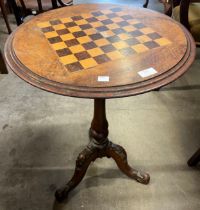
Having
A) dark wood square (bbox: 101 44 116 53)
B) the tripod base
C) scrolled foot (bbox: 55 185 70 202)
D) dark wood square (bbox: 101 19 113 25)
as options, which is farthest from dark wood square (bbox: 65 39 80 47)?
scrolled foot (bbox: 55 185 70 202)

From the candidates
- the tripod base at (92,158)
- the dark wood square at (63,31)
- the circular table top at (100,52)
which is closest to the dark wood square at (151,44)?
the circular table top at (100,52)

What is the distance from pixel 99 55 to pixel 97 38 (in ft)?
0.47

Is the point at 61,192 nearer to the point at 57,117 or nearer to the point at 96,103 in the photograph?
the point at 96,103

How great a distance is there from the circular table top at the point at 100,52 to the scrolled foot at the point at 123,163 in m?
0.50

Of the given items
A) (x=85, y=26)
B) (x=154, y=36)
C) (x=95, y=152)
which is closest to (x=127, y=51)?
(x=154, y=36)

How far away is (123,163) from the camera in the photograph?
49.2 inches

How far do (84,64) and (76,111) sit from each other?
0.92 meters

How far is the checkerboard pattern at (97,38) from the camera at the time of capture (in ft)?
2.93

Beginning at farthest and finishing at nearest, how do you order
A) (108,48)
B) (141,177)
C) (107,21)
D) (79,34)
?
(141,177) < (107,21) < (79,34) < (108,48)

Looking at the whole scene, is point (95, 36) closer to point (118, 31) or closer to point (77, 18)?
point (118, 31)

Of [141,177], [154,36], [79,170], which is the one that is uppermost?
[154,36]

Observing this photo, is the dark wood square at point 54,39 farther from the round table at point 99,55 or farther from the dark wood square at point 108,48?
the dark wood square at point 108,48

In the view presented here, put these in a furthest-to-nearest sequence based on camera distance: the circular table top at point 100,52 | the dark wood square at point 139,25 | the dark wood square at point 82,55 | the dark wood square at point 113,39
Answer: the dark wood square at point 139,25, the dark wood square at point 113,39, the dark wood square at point 82,55, the circular table top at point 100,52

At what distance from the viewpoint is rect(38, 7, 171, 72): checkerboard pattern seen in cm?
89
